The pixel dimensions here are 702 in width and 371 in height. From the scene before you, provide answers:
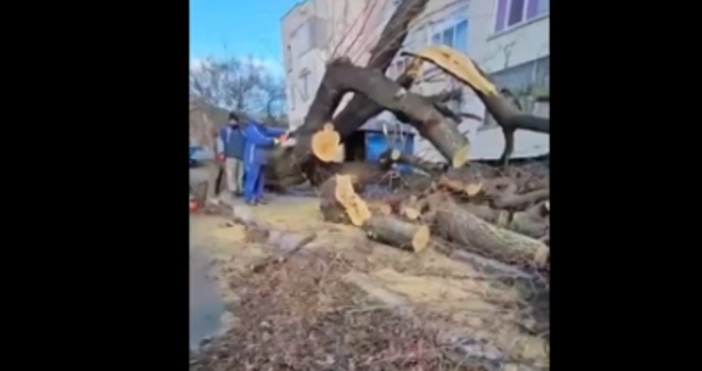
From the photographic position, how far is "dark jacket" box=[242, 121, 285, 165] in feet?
7.77

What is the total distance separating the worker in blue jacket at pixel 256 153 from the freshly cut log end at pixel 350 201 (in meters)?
0.20

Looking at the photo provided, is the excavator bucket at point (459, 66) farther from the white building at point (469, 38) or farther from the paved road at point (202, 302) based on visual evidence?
the paved road at point (202, 302)

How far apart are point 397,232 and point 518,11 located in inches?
27.5

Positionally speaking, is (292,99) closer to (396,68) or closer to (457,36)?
(396,68)

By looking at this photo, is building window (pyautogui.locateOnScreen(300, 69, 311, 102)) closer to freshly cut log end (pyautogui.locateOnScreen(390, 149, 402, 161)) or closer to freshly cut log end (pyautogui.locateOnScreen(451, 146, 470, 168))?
freshly cut log end (pyautogui.locateOnScreen(390, 149, 402, 161))

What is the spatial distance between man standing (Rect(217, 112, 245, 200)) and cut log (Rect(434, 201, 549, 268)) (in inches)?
21.9

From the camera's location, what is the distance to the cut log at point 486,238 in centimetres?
241

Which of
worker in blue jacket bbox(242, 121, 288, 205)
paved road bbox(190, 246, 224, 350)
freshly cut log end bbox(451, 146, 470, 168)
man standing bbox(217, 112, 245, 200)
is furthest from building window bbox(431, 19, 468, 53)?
paved road bbox(190, 246, 224, 350)

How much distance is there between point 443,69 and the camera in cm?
242

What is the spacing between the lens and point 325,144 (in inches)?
94.7
